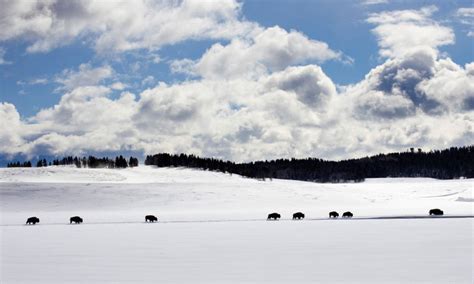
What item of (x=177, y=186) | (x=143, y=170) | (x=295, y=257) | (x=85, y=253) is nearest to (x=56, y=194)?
(x=177, y=186)

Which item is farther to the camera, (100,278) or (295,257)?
(295,257)

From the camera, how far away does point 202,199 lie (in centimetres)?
7219

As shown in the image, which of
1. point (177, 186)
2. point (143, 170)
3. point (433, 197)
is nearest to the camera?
point (177, 186)

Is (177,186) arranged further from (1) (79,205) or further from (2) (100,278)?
(2) (100,278)

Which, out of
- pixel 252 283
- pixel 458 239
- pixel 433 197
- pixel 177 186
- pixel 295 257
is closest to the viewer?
pixel 252 283

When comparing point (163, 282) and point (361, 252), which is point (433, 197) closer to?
point (361, 252)

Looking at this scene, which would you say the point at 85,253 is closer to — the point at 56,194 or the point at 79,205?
the point at 79,205

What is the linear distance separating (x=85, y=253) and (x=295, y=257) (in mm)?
8289

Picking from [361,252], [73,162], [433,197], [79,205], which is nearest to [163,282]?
[361,252]

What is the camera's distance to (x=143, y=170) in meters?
110

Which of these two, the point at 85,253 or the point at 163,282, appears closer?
the point at 163,282

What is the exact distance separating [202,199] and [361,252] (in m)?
52.4

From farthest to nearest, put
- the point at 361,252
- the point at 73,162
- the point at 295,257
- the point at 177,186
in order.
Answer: the point at 73,162 < the point at 177,186 < the point at 361,252 < the point at 295,257

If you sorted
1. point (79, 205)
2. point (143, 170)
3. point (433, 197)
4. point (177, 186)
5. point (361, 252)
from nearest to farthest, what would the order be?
point (361, 252), point (79, 205), point (177, 186), point (433, 197), point (143, 170)
